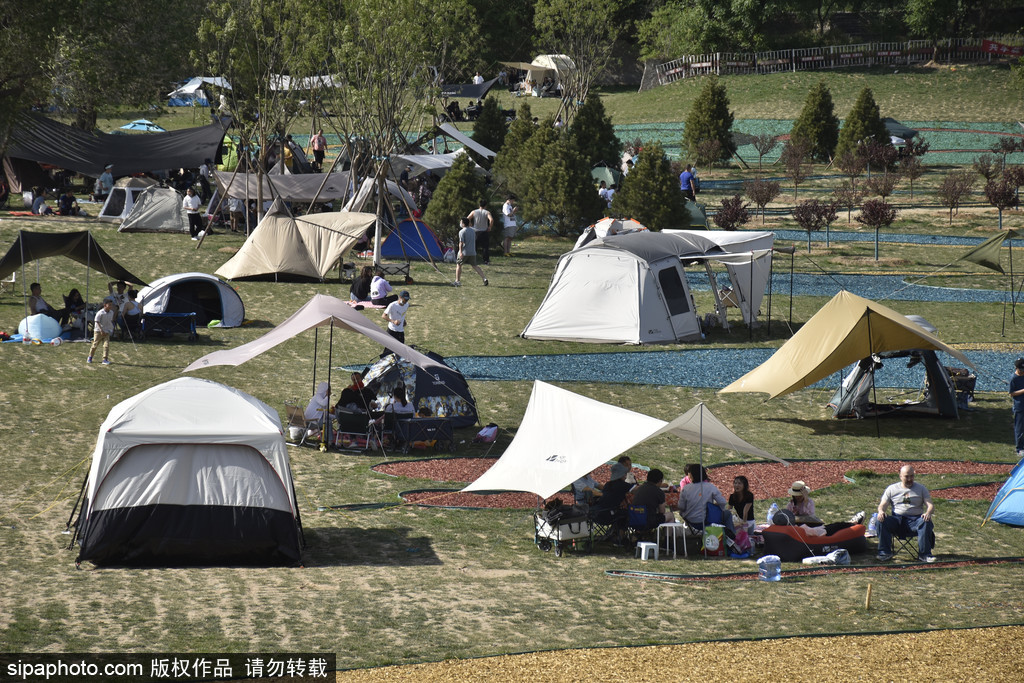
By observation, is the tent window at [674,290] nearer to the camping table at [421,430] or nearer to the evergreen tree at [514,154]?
the camping table at [421,430]

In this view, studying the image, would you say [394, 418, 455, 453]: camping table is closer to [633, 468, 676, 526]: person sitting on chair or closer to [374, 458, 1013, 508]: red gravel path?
[374, 458, 1013, 508]: red gravel path

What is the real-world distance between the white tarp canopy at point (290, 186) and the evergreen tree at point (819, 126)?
20.3m

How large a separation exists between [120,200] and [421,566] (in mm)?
23652

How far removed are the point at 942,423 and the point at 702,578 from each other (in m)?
8.27

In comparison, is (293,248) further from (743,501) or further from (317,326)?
(743,501)

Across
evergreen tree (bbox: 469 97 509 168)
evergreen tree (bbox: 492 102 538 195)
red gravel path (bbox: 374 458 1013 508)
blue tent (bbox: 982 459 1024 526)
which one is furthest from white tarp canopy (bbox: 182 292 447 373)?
evergreen tree (bbox: 469 97 509 168)

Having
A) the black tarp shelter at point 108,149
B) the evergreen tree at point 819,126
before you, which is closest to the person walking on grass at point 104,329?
the black tarp shelter at point 108,149

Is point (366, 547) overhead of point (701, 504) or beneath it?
beneath

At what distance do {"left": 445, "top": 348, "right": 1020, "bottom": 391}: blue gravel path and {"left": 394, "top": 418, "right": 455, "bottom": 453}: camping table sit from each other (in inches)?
141

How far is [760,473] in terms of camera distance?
15.1 metres

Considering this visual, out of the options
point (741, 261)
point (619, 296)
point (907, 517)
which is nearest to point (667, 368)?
point (619, 296)

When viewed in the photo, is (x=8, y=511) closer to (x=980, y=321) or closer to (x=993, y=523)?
(x=993, y=523)

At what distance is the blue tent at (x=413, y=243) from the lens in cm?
2836

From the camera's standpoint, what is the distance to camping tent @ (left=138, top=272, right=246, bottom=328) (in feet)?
70.1
